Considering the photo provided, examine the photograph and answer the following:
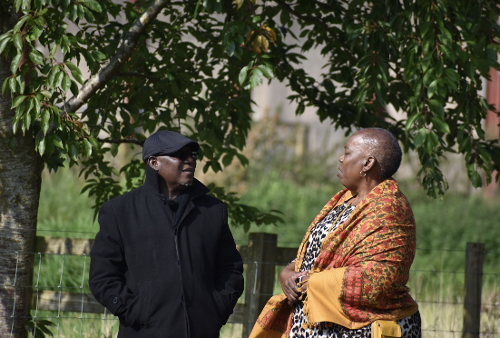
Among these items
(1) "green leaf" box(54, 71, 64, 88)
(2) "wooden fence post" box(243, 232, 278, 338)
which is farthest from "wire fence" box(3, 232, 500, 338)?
(1) "green leaf" box(54, 71, 64, 88)

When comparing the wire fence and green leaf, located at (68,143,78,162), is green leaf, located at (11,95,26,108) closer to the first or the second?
green leaf, located at (68,143,78,162)

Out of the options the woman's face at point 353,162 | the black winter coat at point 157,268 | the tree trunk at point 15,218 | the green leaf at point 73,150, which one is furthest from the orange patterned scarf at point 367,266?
the tree trunk at point 15,218

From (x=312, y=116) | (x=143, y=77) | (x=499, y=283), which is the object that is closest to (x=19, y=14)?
(x=143, y=77)

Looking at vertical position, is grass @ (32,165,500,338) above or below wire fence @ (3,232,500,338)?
above

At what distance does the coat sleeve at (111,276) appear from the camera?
2363mm

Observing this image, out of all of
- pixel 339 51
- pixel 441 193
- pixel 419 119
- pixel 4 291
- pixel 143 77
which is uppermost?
pixel 339 51

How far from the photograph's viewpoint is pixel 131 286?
7.96 feet

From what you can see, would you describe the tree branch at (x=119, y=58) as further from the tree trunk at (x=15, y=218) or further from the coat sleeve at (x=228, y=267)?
the coat sleeve at (x=228, y=267)

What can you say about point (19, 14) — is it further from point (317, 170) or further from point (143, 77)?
point (317, 170)

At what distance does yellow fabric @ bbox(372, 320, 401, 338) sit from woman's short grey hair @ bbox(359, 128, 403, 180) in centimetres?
63

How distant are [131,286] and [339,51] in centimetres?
276

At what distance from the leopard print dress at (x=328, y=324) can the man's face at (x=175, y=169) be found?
0.64 metres

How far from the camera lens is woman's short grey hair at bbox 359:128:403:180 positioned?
8.13 feet

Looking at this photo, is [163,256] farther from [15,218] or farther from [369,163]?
[15,218]
